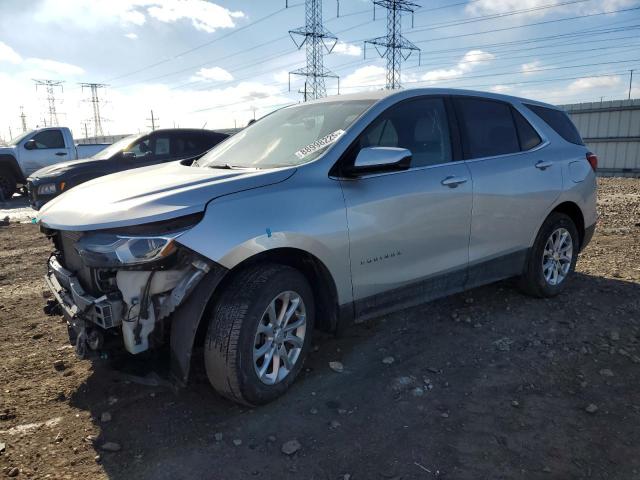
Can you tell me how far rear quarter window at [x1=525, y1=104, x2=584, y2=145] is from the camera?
187 inches

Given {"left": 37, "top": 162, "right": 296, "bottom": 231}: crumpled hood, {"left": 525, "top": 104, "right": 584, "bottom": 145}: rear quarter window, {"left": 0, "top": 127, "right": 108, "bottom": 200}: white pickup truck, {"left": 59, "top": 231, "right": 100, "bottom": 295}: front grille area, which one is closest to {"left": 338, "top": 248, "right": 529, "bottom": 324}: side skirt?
{"left": 37, "top": 162, "right": 296, "bottom": 231}: crumpled hood

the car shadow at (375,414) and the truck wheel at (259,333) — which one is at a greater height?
the truck wheel at (259,333)

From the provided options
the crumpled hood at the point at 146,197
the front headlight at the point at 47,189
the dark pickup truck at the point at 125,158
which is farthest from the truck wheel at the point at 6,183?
the crumpled hood at the point at 146,197

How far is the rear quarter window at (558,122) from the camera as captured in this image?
474 cm

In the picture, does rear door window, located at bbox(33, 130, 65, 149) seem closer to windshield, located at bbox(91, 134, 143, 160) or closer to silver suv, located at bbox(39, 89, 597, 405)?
windshield, located at bbox(91, 134, 143, 160)

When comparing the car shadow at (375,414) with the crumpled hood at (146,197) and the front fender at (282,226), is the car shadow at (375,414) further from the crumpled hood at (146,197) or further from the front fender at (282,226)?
the crumpled hood at (146,197)

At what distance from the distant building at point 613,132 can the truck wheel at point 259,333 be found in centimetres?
2109

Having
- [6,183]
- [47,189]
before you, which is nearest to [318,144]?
[47,189]

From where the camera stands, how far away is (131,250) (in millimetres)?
2492

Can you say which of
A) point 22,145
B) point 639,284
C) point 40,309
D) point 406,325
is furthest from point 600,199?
point 22,145

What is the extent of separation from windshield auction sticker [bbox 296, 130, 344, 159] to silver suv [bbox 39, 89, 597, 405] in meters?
0.01

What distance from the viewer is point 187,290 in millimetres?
2547

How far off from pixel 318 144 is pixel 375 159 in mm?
438

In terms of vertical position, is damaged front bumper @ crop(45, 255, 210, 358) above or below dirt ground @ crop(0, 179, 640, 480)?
above
